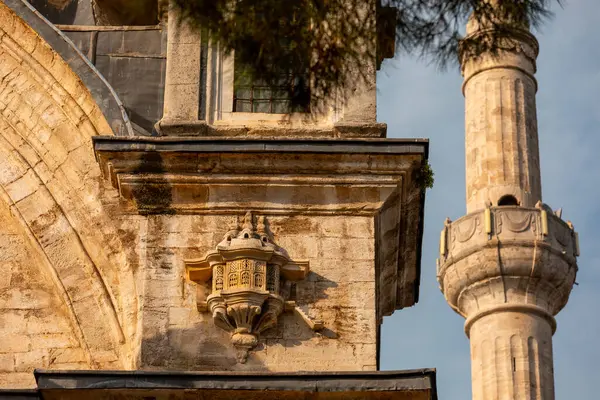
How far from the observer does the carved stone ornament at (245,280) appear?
11.6 metres

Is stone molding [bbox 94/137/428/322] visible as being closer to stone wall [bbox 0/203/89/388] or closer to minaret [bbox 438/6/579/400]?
stone wall [bbox 0/203/89/388]

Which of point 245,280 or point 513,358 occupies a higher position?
point 513,358

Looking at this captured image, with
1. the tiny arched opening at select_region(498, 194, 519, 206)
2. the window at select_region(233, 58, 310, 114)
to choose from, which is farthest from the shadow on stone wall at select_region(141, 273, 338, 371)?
the tiny arched opening at select_region(498, 194, 519, 206)

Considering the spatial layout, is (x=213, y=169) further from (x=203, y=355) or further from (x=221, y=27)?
(x=221, y=27)

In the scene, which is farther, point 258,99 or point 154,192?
point 258,99

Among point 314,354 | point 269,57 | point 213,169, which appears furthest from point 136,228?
point 269,57

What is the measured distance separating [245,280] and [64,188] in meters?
2.03

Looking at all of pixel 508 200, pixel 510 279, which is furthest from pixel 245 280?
pixel 508 200

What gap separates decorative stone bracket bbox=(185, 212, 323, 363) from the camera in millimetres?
11641

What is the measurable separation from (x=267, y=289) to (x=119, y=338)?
126 cm

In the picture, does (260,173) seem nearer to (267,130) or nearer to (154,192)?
(267,130)

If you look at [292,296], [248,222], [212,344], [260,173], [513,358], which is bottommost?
[212,344]

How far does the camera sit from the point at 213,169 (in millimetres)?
12227

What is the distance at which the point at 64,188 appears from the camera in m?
13.0
